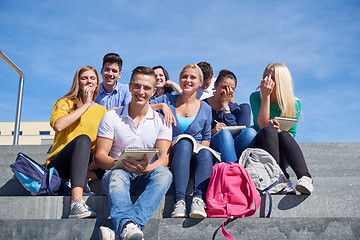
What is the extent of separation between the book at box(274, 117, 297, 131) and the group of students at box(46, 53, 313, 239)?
0.05 m

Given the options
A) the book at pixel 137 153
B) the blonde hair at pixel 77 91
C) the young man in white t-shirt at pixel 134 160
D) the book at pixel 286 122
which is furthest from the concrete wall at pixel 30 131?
the book at pixel 137 153

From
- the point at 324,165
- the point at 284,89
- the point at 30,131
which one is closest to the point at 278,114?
the point at 284,89

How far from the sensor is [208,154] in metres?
3.19

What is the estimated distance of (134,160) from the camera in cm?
296

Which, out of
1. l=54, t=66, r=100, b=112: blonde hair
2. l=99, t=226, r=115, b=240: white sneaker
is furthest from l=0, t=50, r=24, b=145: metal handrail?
l=99, t=226, r=115, b=240: white sneaker

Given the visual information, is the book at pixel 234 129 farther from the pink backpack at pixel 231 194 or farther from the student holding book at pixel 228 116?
the pink backpack at pixel 231 194

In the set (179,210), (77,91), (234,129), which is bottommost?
(179,210)

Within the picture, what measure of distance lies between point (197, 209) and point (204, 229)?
0.14m

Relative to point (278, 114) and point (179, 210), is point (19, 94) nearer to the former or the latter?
point (278, 114)

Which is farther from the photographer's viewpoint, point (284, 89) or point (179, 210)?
point (284, 89)

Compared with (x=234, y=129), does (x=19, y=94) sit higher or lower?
higher

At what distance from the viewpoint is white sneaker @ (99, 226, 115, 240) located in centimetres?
248

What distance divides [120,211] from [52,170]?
844mm

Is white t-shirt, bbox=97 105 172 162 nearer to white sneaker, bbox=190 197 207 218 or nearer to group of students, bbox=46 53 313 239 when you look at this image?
group of students, bbox=46 53 313 239
